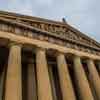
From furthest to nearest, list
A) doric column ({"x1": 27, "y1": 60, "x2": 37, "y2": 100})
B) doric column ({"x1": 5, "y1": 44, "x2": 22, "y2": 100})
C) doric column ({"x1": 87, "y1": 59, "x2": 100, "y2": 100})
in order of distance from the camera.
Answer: doric column ({"x1": 87, "y1": 59, "x2": 100, "y2": 100}), doric column ({"x1": 27, "y1": 60, "x2": 37, "y2": 100}), doric column ({"x1": 5, "y1": 44, "x2": 22, "y2": 100})

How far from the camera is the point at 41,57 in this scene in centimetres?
1504

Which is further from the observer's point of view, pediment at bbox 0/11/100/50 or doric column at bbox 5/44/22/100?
pediment at bbox 0/11/100/50

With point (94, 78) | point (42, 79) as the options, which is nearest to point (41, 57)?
point (42, 79)

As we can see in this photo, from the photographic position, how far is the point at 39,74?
13992 mm

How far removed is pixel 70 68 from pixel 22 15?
29.3ft

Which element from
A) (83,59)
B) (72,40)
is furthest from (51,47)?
(83,59)

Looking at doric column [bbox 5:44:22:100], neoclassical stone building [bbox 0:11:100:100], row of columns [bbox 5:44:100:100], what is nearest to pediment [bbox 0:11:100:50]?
neoclassical stone building [bbox 0:11:100:100]

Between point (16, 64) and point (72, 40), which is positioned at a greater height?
point (72, 40)

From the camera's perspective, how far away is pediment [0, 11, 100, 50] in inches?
623

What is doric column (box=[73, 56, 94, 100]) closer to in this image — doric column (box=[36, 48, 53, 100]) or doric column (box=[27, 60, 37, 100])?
doric column (box=[36, 48, 53, 100])

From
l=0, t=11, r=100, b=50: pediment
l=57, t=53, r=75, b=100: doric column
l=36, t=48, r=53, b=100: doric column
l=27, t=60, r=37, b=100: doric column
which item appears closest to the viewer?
l=36, t=48, r=53, b=100: doric column

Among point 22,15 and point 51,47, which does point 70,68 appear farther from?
point 22,15

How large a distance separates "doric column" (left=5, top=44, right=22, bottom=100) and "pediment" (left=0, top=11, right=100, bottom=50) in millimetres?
3015

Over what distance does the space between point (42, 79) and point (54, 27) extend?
735 cm
